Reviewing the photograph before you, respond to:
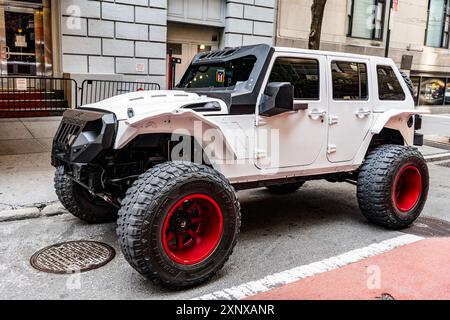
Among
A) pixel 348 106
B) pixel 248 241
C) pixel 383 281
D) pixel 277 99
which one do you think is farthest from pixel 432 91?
pixel 383 281

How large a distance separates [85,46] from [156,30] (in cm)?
217

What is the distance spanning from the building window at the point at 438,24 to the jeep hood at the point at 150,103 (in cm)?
2008

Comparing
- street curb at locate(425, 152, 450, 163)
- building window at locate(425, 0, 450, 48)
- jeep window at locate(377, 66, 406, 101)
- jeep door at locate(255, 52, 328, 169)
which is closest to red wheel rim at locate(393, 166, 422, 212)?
jeep window at locate(377, 66, 406, 101)

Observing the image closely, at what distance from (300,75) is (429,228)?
262 cm

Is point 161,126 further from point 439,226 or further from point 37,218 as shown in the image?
point 439,226

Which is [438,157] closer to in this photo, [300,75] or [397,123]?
[397,123]

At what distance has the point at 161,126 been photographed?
155 inches

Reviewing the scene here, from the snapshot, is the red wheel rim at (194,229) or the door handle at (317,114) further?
the door handle at (317,114)

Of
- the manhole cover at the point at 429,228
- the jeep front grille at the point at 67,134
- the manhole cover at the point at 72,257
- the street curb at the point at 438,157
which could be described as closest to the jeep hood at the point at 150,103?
the jeep front grille at the point at 67,134

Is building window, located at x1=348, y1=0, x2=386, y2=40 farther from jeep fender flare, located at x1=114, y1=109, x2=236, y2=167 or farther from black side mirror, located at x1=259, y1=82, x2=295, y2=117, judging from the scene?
jeep fender flare, located at x1=114, y1=109, x2=236, y2=167

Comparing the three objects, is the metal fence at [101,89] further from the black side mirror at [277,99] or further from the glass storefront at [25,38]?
the black side mirror at [277,99]

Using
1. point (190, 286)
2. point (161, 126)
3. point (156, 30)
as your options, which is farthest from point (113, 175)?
point (156, 30)

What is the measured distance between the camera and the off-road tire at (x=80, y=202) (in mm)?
5008
